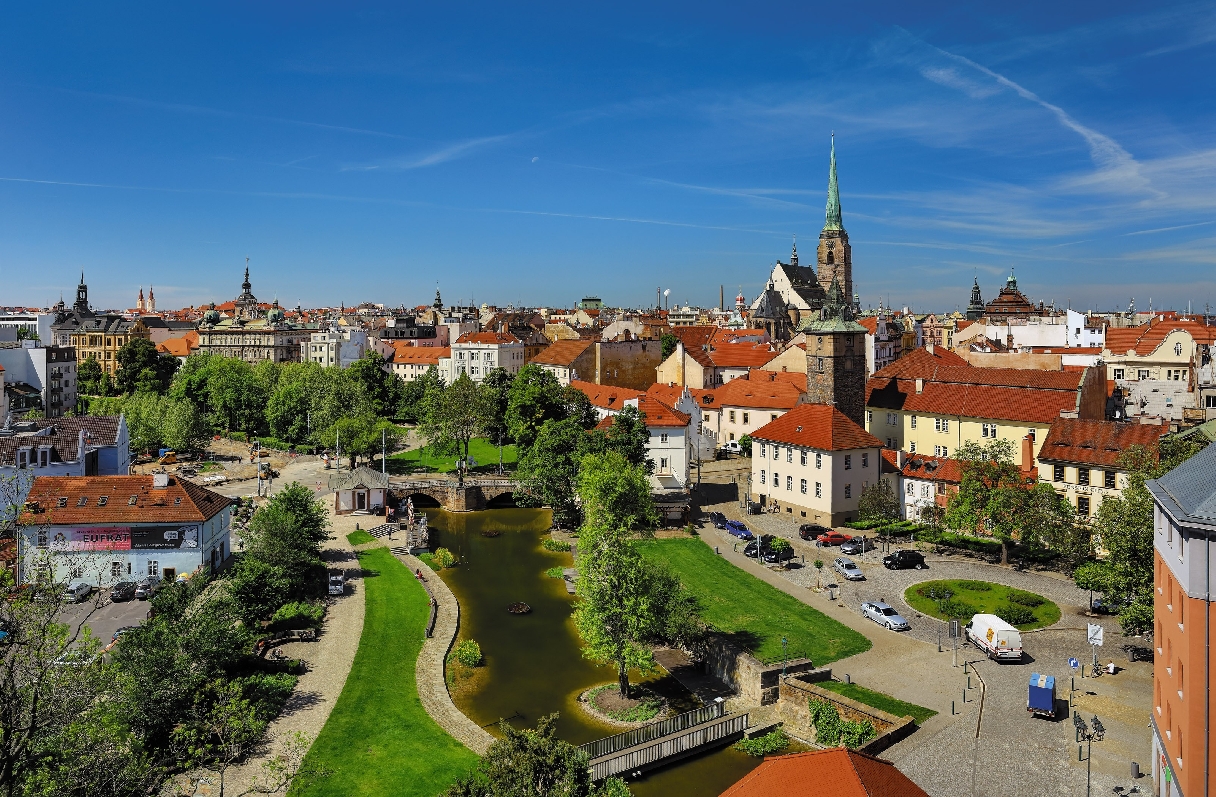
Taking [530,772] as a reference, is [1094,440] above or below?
above

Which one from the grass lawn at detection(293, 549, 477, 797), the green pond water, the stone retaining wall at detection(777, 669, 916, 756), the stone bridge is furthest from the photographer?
the stone bridge

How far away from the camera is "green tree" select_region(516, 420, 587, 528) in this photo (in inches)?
2292

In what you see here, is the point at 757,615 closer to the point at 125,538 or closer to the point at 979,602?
the point at 979,602

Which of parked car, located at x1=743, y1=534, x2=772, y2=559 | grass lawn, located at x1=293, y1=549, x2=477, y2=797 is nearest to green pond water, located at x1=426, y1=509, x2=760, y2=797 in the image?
grass lawn, located at x1=293, y1=549, x2=477, y2=797

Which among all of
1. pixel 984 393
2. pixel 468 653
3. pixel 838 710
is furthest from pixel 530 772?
pixel 984 393

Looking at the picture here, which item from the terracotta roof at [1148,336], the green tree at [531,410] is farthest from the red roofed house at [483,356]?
the terracotta roof at [1148,336]

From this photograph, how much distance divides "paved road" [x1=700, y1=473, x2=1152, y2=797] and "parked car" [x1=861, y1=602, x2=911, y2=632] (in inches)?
16.1

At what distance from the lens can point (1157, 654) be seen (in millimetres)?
25828

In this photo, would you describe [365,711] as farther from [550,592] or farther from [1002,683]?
[1002,683]

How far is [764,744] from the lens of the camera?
29172 millimetres

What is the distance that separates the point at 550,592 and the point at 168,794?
24.1m

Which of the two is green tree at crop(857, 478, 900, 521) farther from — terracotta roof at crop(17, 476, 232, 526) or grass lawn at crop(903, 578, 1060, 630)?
terracotta roof at crop(17, 476, 232, 526)

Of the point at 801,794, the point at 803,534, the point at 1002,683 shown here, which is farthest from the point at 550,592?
the point at 801,794

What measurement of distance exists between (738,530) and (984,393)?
2044 centimetres
